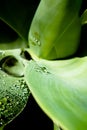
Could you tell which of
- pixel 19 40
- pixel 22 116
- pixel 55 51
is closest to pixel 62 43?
pixel 55 51

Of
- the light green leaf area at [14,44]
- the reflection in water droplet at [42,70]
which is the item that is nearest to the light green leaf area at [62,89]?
the reflection in water droplet at [42,70]

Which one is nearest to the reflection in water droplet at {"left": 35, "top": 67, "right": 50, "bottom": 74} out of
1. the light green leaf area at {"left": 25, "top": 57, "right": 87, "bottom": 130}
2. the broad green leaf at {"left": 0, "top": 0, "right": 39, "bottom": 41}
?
the light green leaf area at {"left": 25, "top": 57, "right": 87, "bottom": 130}

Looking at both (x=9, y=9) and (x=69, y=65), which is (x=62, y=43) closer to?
(x=69, y=65)

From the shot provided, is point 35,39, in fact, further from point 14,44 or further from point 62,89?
point 62,89

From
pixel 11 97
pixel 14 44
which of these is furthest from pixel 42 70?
pixel 14 44

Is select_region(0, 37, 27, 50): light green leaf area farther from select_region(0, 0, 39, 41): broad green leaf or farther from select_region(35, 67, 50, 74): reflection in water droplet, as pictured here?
select_region(35, 67, 50, 74): reflection in water droplet

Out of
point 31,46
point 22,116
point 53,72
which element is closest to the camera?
point 53,72
